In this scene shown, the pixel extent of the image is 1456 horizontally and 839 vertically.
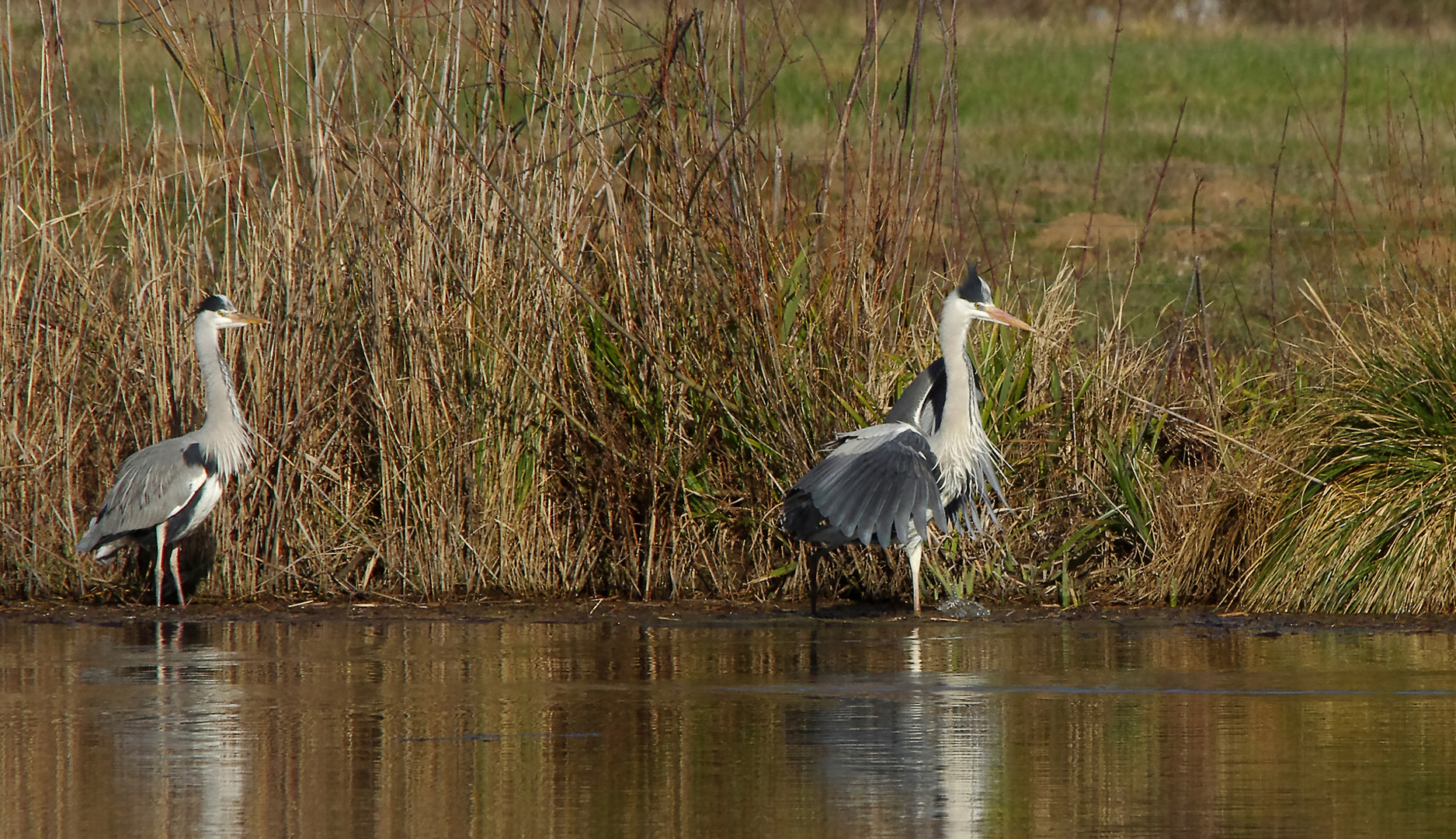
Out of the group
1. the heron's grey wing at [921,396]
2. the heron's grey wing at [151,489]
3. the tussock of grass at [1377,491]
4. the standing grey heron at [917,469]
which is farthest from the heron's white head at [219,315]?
the tussock of grass at [1377,491]

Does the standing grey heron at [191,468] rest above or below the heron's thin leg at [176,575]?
above

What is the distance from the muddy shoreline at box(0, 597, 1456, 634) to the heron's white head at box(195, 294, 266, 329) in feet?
4.50

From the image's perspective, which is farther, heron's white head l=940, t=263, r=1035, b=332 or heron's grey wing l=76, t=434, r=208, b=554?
heron's white head l=940, t=263, r=1035, b=332

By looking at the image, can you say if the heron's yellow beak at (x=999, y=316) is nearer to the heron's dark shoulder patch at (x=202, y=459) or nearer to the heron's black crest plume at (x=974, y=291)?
the heron's black crest plume at (x=974, y=291)

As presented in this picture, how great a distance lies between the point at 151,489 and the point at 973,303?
393cm

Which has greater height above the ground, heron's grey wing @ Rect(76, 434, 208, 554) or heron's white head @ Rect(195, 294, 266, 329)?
heron's white head @ Rect(195, 294, 266, 329)

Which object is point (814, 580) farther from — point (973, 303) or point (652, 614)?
point (973, 303)

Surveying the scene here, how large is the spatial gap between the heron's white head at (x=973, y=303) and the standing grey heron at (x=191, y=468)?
327 centimetres

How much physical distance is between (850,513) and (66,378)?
407cm

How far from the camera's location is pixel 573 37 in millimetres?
9195

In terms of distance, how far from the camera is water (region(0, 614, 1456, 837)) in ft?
16.2

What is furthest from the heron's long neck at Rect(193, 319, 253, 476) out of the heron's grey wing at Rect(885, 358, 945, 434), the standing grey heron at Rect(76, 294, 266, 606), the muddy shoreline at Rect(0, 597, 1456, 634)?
the heron's grey wing at Rect(885, 358, 945, 434)

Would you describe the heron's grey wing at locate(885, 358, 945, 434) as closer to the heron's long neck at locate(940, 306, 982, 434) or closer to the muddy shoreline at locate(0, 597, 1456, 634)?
the heron's long neck at locate(940, 306, 982, 434)

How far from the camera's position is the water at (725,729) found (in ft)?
16.2
